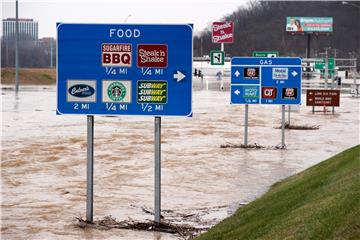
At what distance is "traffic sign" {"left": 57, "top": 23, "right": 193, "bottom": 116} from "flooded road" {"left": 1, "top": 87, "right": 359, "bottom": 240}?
5.97ft

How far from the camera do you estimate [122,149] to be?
71.3 ft

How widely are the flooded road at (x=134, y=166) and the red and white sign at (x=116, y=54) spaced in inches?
95.3

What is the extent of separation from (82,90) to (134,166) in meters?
6.90

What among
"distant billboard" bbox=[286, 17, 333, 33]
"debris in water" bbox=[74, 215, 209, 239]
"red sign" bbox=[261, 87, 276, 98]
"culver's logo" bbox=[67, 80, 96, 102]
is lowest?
"debris in water" bbox=[74, 215, 209, 239]

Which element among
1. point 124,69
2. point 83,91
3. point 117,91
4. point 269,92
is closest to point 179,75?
point 124,69

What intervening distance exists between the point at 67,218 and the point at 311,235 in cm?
572

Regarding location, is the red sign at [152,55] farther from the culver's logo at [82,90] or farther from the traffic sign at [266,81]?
the traffic sign at [266,81]

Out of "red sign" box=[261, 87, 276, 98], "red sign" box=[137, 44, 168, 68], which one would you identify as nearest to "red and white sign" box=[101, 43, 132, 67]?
"red sign" box=[137, 44, 168, 68]

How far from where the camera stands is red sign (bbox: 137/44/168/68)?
11266 millimetres

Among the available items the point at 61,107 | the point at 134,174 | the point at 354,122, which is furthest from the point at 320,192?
the point at 354,122

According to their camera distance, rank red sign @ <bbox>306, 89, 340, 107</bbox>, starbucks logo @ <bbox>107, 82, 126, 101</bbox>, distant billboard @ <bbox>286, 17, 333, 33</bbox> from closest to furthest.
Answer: starbucks logo @ <bbox>107, 82, 126, 101</bbox> → red sign @ <bbox>306, 89, 340, 107</bbox> → distant billboard @ <bbox>286, 17, 333, 33</bbox>

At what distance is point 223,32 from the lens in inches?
3046

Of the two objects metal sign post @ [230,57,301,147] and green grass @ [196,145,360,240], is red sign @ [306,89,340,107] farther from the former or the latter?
green grass @ [196,145,360,240]

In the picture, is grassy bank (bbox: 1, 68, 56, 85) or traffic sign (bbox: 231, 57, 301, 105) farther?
grassy bank (bbox: 1, 68, 56, 85)
